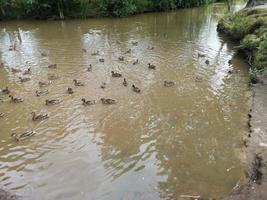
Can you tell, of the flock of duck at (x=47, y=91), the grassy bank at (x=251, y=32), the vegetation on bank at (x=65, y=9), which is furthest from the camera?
the vegetation on bank at (x=65, y=9)

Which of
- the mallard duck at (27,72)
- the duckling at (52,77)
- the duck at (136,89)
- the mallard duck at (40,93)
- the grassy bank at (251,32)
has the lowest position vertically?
the duck at (136,89)

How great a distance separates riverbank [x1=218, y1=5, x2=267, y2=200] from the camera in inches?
331

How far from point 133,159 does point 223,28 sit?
18211mm

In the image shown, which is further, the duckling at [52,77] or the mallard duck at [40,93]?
the duckling at [52,77]

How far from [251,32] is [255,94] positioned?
8271 millimetres

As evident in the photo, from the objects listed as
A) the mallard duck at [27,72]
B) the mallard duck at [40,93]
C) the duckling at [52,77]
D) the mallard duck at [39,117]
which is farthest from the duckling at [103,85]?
the mallard duck at [27,72]

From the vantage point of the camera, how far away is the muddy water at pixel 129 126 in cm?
890

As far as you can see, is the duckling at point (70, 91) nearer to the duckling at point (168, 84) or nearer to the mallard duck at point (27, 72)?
the mallard duck at point (27, 72)

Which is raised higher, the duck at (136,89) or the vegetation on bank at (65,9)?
the vegetation on bank at (65,9)

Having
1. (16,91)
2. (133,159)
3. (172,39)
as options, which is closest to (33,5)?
(172,39)

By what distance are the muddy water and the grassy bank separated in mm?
785

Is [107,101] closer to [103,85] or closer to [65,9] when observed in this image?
[103,85]

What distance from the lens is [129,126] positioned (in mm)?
11688

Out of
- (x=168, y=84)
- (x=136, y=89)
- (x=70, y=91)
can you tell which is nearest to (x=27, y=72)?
(x=70, y=91)
